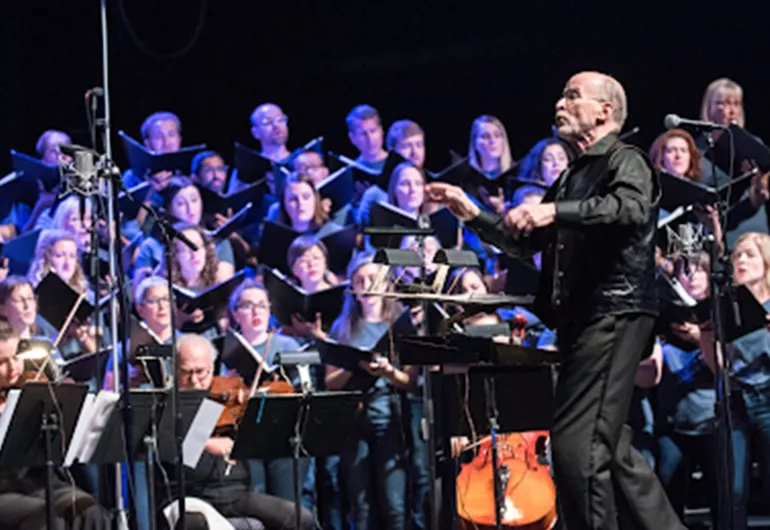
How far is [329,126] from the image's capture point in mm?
9039

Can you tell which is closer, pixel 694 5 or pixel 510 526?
pixel 510 526

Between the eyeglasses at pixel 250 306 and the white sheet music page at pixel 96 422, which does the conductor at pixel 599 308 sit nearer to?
the white sheet music page at pixel 96 422

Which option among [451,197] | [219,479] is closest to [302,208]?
[219,479]

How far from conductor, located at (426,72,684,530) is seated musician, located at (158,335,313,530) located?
7.06 ft

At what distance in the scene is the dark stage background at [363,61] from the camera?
8.27 meters

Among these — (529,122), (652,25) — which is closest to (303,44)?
(529,122)

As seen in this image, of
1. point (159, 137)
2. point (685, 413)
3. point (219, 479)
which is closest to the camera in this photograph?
point (219, 479)

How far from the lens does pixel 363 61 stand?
9.03 m

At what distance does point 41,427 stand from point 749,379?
315cm

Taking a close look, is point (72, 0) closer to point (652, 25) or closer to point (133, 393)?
point (652, 25)

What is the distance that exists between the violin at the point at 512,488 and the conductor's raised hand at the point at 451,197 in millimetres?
1587

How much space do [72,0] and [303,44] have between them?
1.90 meters

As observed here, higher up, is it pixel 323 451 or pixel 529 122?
pixel 529 122

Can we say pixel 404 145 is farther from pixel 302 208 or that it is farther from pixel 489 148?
pixel 302 208
